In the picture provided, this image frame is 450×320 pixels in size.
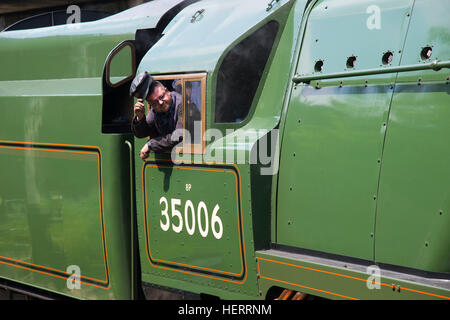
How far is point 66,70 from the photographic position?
562cm

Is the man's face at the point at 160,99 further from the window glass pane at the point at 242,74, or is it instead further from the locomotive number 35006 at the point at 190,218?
the locomotive number 35006 at the point at 190,218

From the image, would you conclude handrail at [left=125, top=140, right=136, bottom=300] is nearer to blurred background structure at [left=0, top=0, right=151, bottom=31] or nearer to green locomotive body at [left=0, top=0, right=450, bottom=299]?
green locomotive body at [left=0, top=0, right=450, bottom=299]

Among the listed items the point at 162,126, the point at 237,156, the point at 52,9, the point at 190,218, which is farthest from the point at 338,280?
the point at 52,9

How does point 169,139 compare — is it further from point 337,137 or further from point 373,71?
point 373,71

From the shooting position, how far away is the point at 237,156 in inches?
163

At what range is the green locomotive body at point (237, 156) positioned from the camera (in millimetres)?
3535

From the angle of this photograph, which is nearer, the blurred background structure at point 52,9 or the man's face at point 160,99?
the man's face at point 160,99

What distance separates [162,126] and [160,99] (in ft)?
0.67

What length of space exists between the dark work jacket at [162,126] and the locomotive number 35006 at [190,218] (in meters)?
0.40

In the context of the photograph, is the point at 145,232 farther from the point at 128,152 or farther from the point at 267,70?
the point at 267,70

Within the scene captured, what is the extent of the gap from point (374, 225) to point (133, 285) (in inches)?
87.2

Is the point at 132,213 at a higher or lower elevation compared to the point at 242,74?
lower

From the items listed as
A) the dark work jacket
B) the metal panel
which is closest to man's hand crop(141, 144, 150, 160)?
the dark work jacket

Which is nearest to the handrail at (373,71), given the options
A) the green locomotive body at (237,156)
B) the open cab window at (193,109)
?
the green locomotive body at (237,156)
